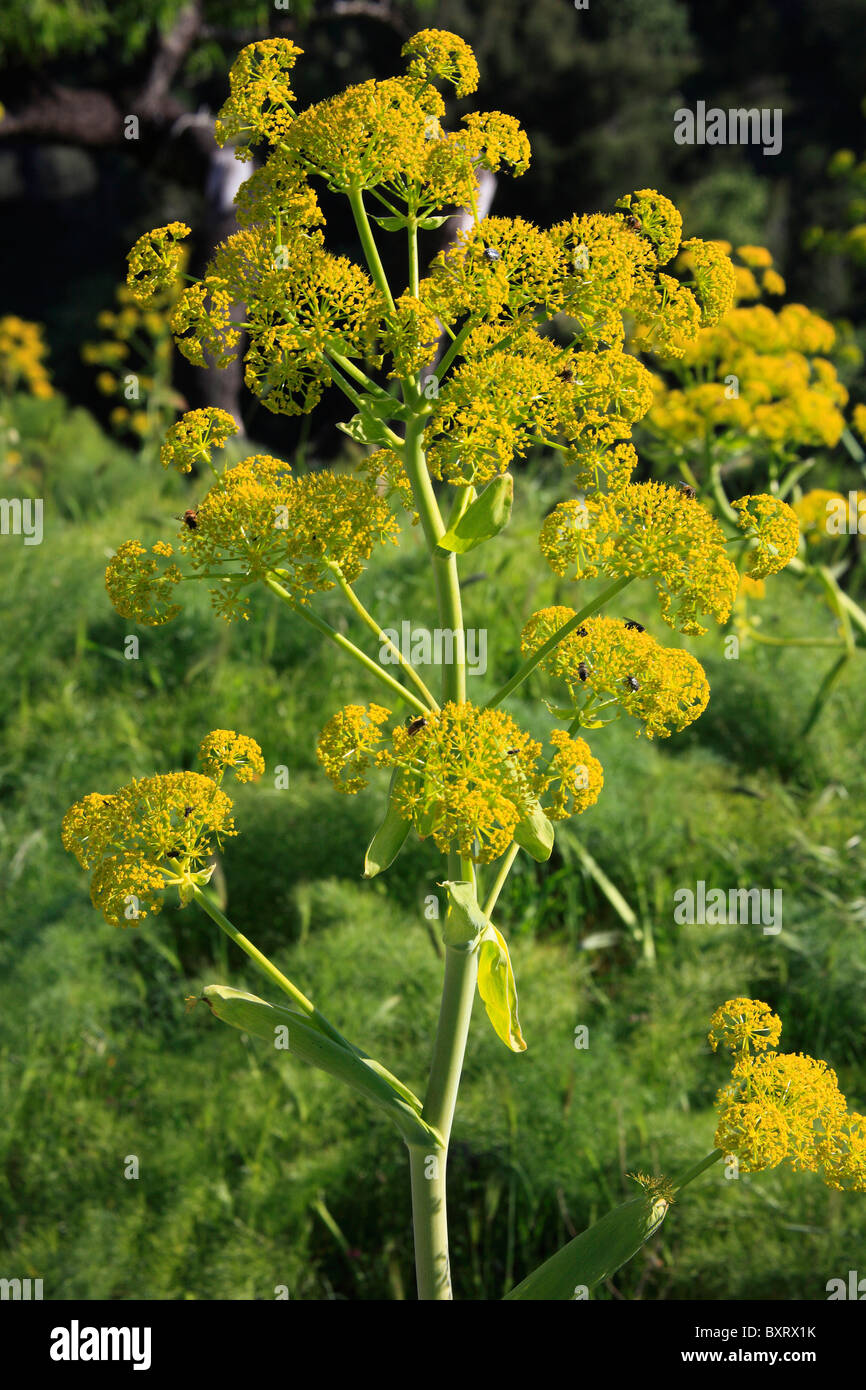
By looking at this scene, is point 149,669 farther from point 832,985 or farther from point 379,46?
point 379,46

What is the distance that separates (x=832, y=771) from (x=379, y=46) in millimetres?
15697

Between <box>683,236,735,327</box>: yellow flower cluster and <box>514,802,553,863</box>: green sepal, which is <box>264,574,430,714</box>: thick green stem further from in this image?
<box>683,236,735,327</box>: yellow flower cluster

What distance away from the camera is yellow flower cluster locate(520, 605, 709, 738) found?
133 centimetres

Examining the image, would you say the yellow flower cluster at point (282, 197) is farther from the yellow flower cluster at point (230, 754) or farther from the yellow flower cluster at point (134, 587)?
the yellow flower cluster at point (230, 754)

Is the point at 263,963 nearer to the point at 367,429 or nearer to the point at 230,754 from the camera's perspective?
the point at 230,754

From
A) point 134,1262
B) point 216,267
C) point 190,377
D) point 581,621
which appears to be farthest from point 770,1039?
point 190,377

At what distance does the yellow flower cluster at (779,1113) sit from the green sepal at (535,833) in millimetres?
289

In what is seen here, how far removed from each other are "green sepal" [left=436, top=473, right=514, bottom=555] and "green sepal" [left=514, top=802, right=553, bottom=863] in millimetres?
311

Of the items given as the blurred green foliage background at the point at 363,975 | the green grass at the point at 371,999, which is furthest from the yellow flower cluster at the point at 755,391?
the green grass at the point at 371,999

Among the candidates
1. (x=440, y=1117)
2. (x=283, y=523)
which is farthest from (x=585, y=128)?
(x=440, y=1117)

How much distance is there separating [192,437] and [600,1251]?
3.59ft

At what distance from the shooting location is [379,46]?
16781 millimetres

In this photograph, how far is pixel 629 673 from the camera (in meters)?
1.34

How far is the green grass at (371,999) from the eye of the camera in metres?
2.86
